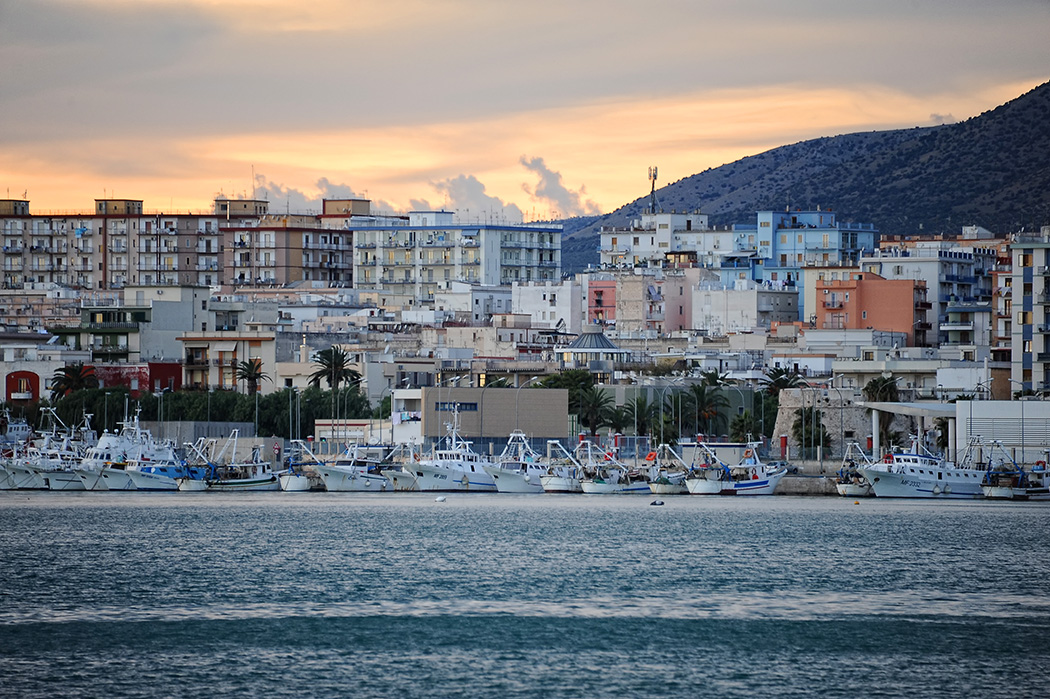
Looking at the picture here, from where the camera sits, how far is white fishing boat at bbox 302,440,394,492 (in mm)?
117312

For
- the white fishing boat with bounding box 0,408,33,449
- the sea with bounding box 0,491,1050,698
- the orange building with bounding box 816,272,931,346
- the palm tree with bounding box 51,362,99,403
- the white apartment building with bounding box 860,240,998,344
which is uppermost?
the white apartment building with bounding box 860,240,998,344

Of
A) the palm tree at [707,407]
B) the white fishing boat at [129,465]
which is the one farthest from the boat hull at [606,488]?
the white fishing boat at [129,465]

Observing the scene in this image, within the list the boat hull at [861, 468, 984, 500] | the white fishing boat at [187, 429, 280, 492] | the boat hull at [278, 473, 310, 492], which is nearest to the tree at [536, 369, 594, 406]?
the boat hull at [278, 473, 310, 492]

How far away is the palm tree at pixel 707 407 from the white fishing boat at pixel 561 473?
369 inches

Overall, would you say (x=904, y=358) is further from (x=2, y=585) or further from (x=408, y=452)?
(x=2, y=585)

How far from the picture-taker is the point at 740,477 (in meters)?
114

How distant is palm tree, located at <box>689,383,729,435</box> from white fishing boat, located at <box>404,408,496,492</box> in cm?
1597

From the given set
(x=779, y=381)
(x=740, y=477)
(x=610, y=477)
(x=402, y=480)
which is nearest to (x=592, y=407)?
(x=610, y=477)

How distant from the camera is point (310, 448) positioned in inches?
4938

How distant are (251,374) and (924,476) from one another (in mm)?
56293

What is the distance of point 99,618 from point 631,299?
127155 mm

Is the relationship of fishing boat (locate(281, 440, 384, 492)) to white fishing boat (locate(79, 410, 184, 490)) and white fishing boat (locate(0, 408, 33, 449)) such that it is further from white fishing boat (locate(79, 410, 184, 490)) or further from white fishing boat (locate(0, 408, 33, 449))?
white fishing boat (locate(0, 408, 33, 449))

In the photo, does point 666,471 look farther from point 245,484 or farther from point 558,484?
point 245,484

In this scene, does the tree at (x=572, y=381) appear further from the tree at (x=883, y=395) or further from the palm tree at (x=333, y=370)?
the tree at (x=883, y=395)
